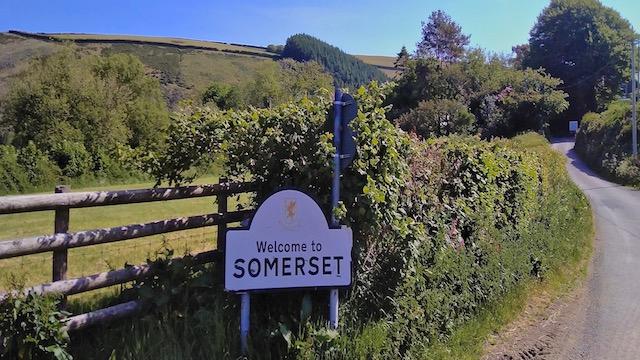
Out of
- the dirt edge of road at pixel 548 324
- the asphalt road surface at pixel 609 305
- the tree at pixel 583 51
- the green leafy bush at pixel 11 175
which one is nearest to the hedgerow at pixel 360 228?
the dirt edge of road at pixel 548 324

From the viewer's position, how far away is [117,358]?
4.32 m

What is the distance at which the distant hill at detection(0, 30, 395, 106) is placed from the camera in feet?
416

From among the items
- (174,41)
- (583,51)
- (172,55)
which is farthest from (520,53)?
(174,41)

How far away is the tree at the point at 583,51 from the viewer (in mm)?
77188

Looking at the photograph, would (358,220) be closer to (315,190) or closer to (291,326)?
(315,190)

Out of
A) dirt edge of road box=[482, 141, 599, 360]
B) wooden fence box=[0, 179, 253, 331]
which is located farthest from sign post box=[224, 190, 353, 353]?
dirt edge of road box=[482, 141, 599, 360]

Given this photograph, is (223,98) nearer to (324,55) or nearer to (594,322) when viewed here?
(594,322)

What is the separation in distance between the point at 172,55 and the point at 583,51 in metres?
108

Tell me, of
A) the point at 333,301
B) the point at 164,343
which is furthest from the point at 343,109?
the point at 164,343

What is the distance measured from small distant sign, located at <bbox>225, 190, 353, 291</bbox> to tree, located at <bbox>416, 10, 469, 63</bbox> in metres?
54.5

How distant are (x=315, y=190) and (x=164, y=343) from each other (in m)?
1.72

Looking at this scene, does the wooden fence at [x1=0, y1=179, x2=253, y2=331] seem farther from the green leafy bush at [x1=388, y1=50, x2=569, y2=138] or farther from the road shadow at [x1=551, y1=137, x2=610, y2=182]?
the green leafy bush at [x1=388, y1=50, x2=569, y2=138]

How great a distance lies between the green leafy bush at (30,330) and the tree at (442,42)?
55.5 m

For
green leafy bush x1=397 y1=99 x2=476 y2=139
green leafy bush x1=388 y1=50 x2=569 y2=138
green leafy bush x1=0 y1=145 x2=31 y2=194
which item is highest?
green leafy bush x1=388 y1=50 x2=569 y2=138
